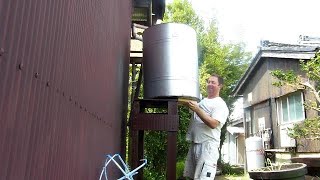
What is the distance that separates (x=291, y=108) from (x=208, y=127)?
929 centimetres

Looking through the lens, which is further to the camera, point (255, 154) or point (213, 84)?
point (255, 154)

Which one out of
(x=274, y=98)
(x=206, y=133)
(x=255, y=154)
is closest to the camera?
(x=206, y=133)

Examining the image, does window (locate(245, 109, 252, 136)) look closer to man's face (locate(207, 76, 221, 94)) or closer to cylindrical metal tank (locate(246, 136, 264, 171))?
cylindrical metal tank (locate(246, 136, 264, 171))

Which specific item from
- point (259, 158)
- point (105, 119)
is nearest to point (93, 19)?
point (105, 119)

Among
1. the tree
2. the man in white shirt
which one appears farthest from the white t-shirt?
the tree

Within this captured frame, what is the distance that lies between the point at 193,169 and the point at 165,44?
1.57m

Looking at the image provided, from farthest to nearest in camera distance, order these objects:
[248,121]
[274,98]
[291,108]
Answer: [248,121], [274,98], [291,108]

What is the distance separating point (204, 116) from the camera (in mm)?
3852

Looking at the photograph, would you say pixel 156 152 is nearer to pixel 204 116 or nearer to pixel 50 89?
pixel 204 116

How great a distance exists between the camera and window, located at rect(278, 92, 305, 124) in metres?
11.5

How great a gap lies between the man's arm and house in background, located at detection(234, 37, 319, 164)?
7.77m

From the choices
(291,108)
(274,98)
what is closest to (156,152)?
(291,108)

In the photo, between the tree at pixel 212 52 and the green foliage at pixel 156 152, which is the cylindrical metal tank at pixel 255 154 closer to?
the tree at pixel 212 52

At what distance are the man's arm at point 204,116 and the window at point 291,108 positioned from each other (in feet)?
27.5
